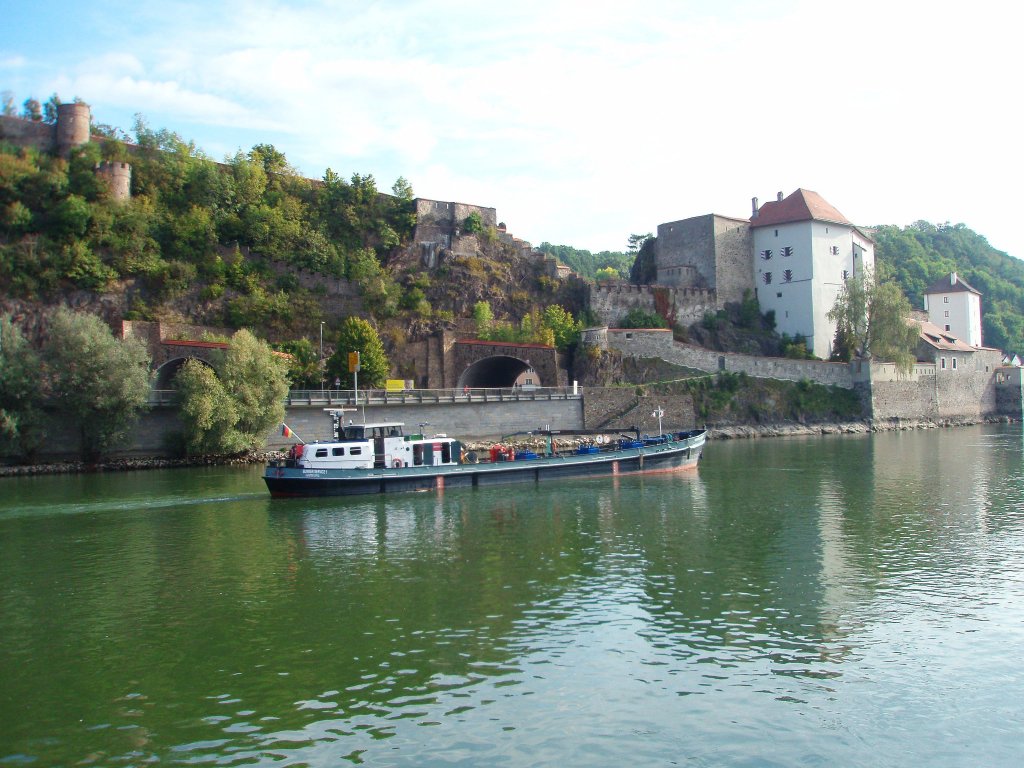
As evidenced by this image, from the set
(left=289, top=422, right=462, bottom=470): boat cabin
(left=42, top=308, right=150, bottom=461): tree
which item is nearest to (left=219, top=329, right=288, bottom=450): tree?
(left=42, top=308, right=150, bottom=461): tree

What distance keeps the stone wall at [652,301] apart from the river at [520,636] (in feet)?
133

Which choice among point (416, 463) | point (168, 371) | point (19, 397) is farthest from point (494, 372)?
point (19, 397)

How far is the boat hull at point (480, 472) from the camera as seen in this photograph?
3222cm

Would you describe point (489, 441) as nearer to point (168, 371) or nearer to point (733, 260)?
point (168, 371)

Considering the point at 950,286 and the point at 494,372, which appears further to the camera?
the point at 950,286

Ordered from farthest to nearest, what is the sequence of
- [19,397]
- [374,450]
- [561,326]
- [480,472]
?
1. [561,326]
2. [19,397]
3. [480,472]
4. [374,450]

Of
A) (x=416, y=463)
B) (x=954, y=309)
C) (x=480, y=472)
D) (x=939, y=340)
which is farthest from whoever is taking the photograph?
(x=954, y=309)

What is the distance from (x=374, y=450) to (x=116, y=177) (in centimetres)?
3440

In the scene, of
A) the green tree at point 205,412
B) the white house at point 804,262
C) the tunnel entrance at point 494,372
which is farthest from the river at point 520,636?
the white house at point 804,262

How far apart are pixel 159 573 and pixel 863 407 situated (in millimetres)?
57553

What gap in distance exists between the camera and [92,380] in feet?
136

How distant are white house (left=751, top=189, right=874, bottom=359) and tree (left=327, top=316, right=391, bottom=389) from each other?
36.3m

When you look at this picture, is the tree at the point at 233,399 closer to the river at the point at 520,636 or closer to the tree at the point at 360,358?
the tree at the point at 360,358

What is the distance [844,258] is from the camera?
2822 inches
